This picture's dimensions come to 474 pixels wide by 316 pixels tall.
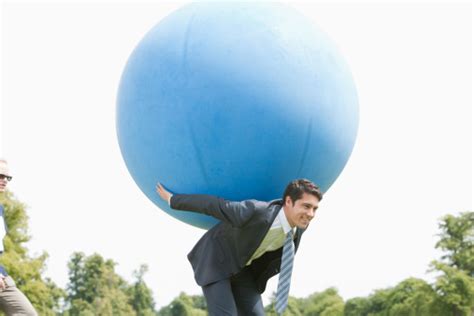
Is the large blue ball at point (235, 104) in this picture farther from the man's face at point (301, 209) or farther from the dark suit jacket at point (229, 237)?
the man's face at point (301, 209)

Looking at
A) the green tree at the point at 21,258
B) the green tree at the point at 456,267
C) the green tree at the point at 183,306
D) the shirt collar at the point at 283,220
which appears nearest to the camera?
the shirt collar at the point at 283,220

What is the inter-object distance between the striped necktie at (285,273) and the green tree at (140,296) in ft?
161

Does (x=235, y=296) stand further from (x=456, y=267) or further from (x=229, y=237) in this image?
(x=456, y=267)

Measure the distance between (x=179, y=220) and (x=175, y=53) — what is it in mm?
1460

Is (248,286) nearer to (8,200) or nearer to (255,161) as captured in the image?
(255,161)

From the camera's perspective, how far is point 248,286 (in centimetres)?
615

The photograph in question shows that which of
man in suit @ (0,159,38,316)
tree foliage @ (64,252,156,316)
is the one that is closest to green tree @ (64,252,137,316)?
tree foliage @ (64,252,156,316)

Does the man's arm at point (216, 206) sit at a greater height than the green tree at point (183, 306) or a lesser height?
lesser

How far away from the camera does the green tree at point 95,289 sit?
157 feet

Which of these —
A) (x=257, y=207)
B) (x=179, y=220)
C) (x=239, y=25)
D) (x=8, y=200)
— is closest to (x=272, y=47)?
(x=239, y=25)

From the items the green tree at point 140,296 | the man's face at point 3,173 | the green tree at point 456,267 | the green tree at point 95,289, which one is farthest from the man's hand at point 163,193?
the green tree at point 140,296

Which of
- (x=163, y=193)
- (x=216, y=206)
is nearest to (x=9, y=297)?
(x=163, y=193)

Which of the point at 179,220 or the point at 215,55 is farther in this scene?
the point at 179,220

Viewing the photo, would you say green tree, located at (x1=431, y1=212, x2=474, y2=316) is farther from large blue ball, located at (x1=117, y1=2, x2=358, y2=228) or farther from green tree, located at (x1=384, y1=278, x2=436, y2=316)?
large blue ball, located at (x1=117, y1=2, x2=358, y2=228)
